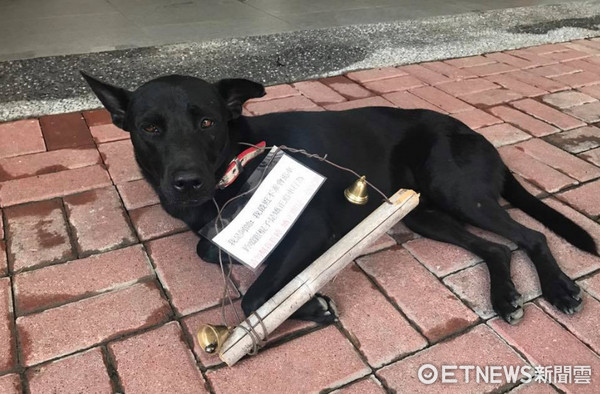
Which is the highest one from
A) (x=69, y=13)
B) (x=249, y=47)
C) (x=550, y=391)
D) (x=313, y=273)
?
(x=313, y=273)

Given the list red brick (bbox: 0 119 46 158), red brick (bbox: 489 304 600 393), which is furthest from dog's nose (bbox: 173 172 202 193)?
red brick (bbox: 0 119 46 158)

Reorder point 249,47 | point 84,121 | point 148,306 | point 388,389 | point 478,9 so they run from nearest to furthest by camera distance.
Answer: point 388,389
point 148,306
point 84,121
point 249,47
point 478,9

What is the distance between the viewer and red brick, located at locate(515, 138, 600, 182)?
8.91ft

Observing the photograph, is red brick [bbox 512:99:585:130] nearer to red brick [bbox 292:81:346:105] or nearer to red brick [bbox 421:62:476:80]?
red brick [bbox 421:62:476:80]

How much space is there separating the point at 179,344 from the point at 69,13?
15.3ft

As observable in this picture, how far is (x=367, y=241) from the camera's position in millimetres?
1736

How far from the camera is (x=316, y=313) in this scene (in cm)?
179

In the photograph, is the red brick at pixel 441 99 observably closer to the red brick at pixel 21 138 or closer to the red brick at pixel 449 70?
the red brick at pixel 449 70

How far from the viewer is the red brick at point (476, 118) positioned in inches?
127

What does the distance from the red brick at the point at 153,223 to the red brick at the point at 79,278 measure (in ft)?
0.44

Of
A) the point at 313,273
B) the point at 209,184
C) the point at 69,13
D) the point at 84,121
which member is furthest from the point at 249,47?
the point at 313,273

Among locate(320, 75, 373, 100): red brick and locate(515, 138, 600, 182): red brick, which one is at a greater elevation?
locate(515, 138, 600, 182): red brick

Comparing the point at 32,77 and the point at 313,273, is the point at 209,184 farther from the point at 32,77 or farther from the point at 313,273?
the point at 32,77

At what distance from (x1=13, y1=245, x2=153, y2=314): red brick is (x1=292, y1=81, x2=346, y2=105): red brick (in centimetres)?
186
